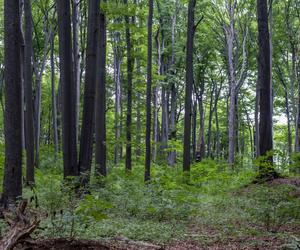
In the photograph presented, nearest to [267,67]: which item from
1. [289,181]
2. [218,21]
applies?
[289,181]

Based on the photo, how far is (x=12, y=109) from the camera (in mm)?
6691

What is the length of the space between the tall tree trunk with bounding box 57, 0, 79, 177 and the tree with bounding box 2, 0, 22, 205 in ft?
7.00

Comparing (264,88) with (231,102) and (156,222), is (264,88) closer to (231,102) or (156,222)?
(156,222)

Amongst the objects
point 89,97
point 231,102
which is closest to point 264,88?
point 89,97

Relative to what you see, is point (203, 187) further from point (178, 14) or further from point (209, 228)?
point (178, 14)

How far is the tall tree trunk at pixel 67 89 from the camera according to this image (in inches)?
349

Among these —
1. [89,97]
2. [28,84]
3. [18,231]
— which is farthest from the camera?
[28,84]

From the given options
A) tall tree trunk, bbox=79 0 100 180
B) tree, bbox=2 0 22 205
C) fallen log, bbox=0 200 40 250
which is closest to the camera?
fallen log, bbox=0 200 40 250

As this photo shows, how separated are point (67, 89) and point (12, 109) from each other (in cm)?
239

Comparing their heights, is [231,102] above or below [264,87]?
below

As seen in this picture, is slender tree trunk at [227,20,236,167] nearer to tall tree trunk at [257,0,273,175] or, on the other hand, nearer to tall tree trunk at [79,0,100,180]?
tall tree trunk at [257,0,273,175]

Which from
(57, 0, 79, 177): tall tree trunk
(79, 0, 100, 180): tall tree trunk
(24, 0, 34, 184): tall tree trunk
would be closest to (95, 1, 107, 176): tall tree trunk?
(79, 0, 100, 180): tall tree trunk

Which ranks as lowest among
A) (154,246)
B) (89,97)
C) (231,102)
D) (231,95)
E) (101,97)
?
(154,246)

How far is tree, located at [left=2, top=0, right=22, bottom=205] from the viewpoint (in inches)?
263
